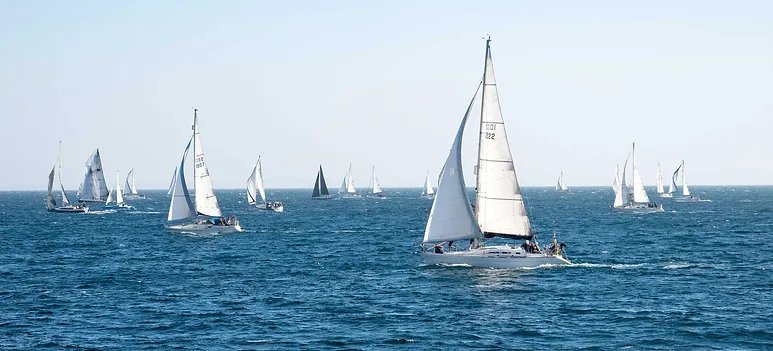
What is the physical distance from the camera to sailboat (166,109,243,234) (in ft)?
309

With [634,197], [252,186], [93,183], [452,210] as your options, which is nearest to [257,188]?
[252,186]

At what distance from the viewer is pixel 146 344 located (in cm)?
3797

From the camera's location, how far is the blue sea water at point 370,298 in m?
39.0

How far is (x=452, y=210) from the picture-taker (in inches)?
2351

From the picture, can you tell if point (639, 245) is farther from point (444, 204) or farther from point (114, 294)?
point (114, 294)

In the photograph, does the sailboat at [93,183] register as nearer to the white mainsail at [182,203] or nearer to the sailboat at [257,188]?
the sailboat at [257,188]

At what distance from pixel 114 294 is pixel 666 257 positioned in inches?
1647

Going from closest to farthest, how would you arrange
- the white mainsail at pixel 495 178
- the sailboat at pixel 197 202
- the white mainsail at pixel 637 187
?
the white mainsail at pixel 495 178 < the sailboat at pixel 197 202 < the white mainsail at pixel 637 187

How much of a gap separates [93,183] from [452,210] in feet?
414

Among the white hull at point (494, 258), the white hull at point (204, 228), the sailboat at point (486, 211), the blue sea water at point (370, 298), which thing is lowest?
the blue sea water at point (370, 298)

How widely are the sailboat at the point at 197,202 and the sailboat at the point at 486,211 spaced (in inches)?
1611

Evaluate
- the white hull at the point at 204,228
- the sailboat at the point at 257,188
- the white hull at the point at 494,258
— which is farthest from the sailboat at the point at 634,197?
the white hull at the point at 494,258

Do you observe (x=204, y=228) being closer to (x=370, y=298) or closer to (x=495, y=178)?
(x=495, y=178)

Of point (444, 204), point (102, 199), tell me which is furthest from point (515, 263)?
point (102, 199)
